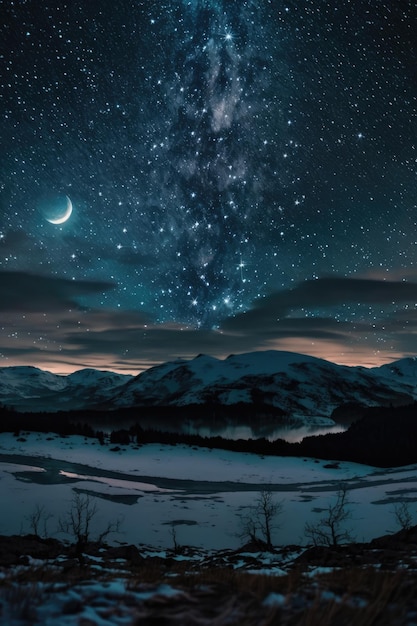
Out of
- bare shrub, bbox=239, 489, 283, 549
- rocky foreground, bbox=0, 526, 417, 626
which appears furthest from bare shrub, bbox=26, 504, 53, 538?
rocky foreground, bbox=0, 526, 417, 626

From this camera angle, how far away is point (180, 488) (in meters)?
87.7

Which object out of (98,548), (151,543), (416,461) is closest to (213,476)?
(151,543)

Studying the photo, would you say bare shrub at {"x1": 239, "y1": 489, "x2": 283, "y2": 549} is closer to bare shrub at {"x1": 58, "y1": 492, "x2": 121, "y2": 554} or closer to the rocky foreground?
bare shrub at {"x1": 58, "y1": 492, "x2": 121, "y2": 554}

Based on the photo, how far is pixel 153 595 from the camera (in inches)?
189

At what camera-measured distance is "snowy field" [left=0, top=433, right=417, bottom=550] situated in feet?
185

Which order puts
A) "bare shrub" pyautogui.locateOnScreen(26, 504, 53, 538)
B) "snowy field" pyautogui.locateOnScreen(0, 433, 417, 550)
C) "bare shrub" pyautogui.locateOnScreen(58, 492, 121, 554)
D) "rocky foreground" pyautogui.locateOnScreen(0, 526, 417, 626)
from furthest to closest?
"snowy field" pyautogui.locateOnScreen(0, 433, 417, 550) → "bare shrub" pyautogui.locateOnScreen(26, 504, 53, 538) → "bare shrub" pyautogui.locateOnScreen(58, 492, 121, 554) → "rocky foreground" pyautogui.locateOnScreen(0, 526, 417, 626)

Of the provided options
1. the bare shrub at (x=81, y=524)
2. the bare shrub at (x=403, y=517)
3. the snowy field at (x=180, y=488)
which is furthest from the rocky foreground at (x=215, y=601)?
the snowy field at (x=180, y=488)

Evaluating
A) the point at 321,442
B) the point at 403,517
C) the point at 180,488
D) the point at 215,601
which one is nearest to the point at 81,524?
the point at 180,488

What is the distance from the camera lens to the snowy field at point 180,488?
56469 mm

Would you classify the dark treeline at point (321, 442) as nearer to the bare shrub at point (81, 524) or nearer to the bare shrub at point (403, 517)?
the bare shrub at point (81, 524)

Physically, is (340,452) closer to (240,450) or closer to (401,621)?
(240,450)

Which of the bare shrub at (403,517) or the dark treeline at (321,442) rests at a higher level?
the bare shrub at (403,517)

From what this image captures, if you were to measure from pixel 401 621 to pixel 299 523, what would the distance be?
64097 mm

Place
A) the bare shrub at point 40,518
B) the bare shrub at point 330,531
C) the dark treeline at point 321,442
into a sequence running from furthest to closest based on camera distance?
the dark treeline at point 321,442
the bare shrub at point 40,518
the bare shrub at point 330,531
